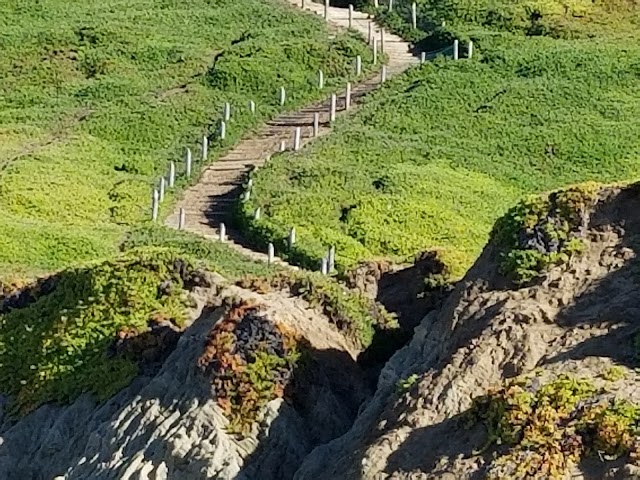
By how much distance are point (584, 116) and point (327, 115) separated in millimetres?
8488

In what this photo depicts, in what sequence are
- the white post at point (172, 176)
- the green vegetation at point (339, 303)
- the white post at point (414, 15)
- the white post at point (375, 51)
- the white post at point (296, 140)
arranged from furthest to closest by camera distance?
1. the white post at point (414, 15)
2. the white post at point (375, 51)
3. the white post at point (296, 140)
4. the white post at point (172, 176)
5. the green vegetation at point (339, 303)

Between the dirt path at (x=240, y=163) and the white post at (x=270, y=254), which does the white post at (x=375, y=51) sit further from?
the white post at (x=270, y=254)

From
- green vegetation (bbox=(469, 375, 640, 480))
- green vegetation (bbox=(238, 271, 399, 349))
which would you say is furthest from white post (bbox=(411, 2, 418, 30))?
green vegetation (bbox=(469, 375, 640, 480))

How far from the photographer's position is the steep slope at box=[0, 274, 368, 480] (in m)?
13.8

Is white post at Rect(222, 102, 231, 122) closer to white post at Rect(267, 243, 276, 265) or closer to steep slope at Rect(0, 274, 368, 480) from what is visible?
white post at Rect(267, 243, 276, 265)

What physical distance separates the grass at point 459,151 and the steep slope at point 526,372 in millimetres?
14375

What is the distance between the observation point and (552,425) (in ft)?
35.8

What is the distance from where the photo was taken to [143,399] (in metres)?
15.1

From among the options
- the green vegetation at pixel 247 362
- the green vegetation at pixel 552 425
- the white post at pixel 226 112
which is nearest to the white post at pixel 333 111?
the white post at pixel 226 112

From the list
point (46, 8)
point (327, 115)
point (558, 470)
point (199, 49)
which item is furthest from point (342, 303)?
point (46, 8)

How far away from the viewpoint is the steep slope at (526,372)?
35.3 feet

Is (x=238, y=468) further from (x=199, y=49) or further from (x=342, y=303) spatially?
(x=199, y=49)

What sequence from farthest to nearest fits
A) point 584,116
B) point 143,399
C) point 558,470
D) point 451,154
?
point 584,116 < point 451,154 < point 143,399 < point 558,470

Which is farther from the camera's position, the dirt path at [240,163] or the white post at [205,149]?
the white post at [205,149]
